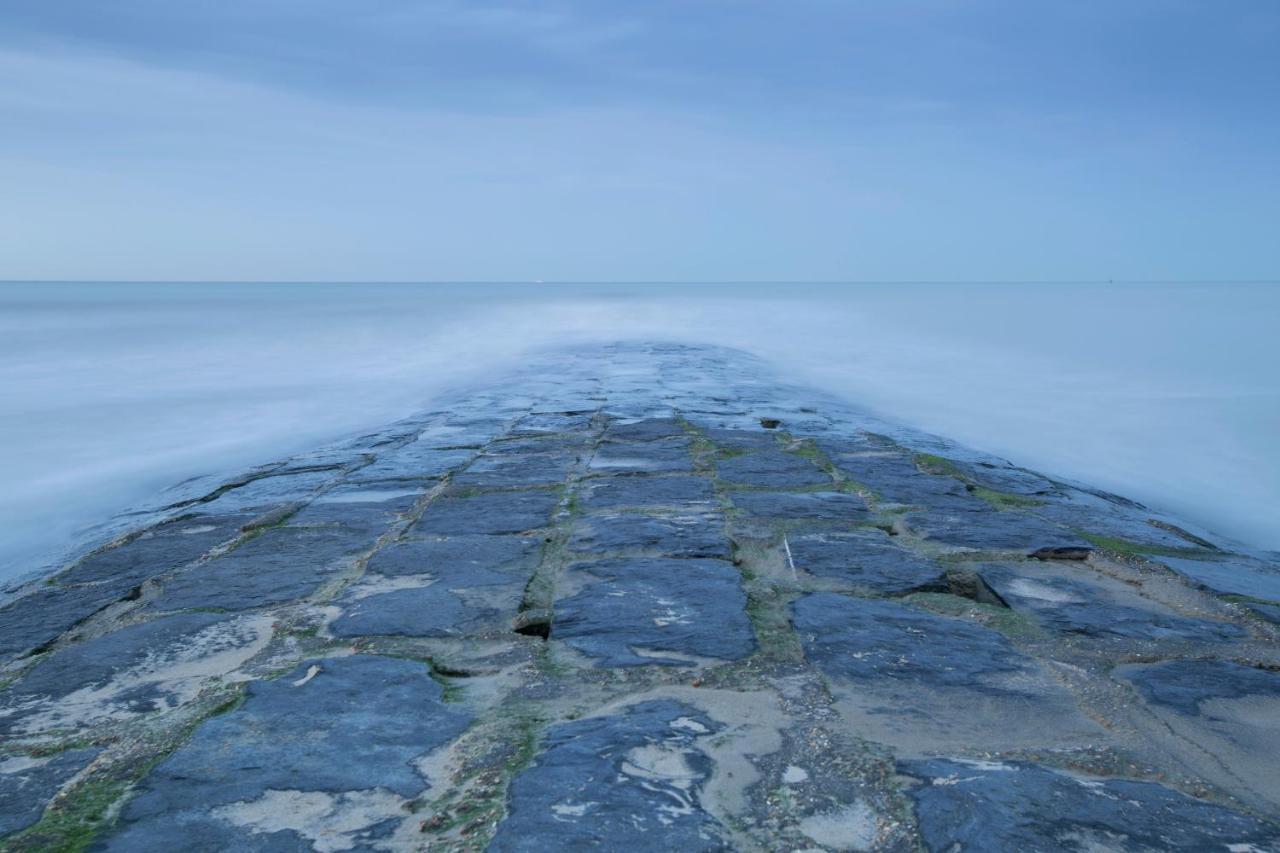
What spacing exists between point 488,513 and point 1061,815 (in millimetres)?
2440

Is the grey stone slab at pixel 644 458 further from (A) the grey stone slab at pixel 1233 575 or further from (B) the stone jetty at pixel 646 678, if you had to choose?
(A) the grey stone slab at pixel 1233 575

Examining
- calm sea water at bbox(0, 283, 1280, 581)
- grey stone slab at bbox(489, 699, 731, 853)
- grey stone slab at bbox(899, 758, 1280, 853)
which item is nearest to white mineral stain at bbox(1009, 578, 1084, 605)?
grey stone slab at bbox(899, 758, 1280, 853)

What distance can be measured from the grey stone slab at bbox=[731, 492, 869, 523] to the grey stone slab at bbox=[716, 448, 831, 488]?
0.20 metres

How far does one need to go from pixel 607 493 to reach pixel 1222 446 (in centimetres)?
672

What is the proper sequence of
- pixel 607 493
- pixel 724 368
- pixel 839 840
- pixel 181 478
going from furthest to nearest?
pixel 724 368 < pixel 181 478 < pixel 607 493 < pixel 839 840

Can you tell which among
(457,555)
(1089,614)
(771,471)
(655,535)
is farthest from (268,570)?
(1089,614)

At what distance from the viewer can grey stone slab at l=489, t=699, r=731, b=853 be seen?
54.7 inches

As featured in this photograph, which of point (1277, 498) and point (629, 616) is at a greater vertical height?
point (629, 616)

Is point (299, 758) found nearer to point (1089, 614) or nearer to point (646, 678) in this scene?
point (646, 678)

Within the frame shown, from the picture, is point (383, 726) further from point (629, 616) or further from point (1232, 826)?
point (1232, 826)

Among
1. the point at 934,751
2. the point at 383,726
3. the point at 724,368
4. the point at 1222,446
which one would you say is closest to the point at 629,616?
the point at 383,726

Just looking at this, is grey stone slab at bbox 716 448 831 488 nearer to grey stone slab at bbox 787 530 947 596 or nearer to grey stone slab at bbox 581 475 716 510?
grey stone slab at bbox 581 475 716 510

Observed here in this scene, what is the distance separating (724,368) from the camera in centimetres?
1071

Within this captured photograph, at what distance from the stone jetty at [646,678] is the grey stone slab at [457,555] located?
0.05ft
